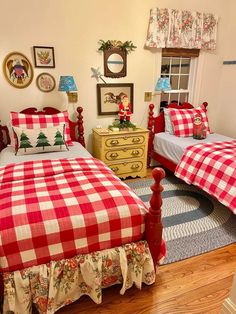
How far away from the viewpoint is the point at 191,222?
231 centimetres

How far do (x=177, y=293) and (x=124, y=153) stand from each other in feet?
5.78

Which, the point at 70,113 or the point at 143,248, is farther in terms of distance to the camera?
the point at 70,113

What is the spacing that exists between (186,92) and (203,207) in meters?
1.92

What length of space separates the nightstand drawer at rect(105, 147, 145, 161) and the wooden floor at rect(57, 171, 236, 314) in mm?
1504

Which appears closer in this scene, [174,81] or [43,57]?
[43,57]

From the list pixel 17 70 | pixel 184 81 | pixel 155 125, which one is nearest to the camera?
pixel 17 70

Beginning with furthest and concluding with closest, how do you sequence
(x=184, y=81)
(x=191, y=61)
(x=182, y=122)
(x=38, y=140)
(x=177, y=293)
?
(x=184, y=81)
(x=191, y=61)
(x=182, y=122)
(x=38, y=140)
(x=177, y=293)

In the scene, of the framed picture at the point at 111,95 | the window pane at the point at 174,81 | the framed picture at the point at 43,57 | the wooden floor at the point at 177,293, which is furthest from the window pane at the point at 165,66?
the wooden floor at the point at 177,293

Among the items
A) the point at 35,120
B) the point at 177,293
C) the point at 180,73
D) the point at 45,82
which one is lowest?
the point at 177,293

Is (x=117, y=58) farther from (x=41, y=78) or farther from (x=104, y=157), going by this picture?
(x=104, y=157)

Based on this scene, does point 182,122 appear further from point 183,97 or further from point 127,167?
point 127,167

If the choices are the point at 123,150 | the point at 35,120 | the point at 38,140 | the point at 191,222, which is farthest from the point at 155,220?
the point at 35,120

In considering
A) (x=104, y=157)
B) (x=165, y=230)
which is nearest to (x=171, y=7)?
(x=104, y=157)

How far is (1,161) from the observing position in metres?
2.29
